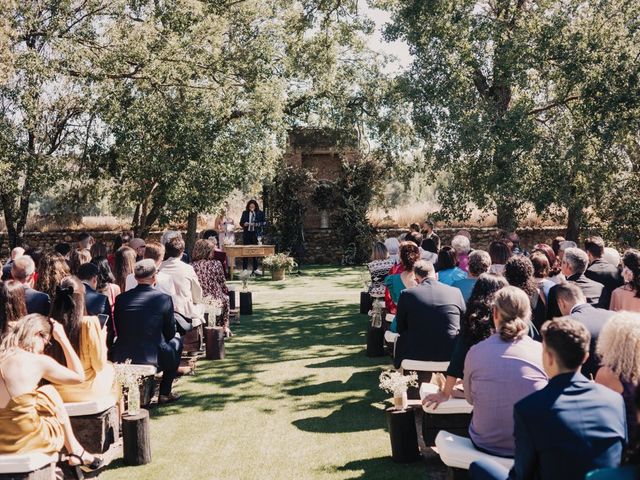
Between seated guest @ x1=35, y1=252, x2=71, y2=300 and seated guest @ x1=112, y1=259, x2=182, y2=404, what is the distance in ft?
2.03

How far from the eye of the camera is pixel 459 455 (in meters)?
3.99

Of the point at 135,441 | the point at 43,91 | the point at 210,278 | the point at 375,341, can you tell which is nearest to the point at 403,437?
the point at 135,441

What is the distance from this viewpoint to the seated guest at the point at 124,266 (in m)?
8.05

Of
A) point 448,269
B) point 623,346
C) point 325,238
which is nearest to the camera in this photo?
point 623,346

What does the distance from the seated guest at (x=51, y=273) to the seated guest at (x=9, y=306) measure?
60.3 inches

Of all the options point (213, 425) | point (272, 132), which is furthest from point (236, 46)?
point (213, 425)

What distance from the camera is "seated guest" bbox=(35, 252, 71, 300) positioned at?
21.5ft

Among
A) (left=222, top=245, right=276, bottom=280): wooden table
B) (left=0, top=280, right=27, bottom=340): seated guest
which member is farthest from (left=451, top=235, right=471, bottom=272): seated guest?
(left=222, top=245, right=276, bottom=280): wooden table

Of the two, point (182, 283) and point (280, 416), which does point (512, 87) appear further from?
point (280, 416)

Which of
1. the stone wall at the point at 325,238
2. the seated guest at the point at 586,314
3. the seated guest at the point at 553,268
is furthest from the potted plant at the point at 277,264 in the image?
the seated guest at the point at 586,314

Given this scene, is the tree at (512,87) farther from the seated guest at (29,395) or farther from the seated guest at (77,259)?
the seated guest at (29,395)

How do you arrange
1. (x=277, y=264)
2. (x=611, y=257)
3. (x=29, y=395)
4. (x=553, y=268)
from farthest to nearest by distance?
(x=277, y=264)
(x=553, y=268)
(x=611, y=257)
(x=29, y=395)

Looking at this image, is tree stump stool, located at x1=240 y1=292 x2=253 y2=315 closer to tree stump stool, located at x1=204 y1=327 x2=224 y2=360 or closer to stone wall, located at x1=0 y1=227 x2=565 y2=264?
tree stump stool, located at x1=204 y1=327 x2=224 y2=360

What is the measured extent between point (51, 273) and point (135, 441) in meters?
2.09
